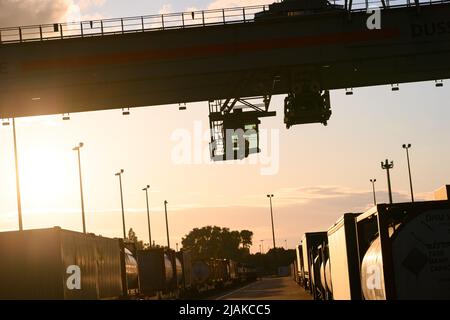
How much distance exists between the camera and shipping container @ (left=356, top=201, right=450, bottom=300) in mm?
11875

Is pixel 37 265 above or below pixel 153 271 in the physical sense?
above

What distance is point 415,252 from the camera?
12055 mm

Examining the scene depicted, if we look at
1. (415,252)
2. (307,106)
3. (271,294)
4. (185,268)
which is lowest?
(271,294)

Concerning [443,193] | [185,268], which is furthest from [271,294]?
[443,193]

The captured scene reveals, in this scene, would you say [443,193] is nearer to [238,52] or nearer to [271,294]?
[238,52]

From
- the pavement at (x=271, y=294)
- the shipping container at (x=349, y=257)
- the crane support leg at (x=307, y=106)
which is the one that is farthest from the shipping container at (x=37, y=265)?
the pavement at (x=271, y=294)

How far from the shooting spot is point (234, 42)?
99.6ft

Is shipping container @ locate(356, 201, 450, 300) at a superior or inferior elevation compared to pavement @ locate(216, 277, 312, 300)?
superior

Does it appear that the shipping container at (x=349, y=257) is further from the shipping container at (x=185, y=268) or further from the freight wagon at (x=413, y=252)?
the shipping container at (x=185, y=268)

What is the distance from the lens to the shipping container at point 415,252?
468 inches

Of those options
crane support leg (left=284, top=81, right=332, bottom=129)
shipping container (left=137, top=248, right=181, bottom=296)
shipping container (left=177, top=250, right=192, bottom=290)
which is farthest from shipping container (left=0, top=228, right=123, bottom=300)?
shipping container (left=177, top=250, right=192, bottom=290)

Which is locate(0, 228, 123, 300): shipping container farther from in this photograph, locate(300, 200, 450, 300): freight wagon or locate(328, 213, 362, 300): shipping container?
locate(300, 200, 450, 300): freight wagon

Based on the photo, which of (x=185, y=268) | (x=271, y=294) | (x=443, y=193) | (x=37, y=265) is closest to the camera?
(x=443, y=193)
